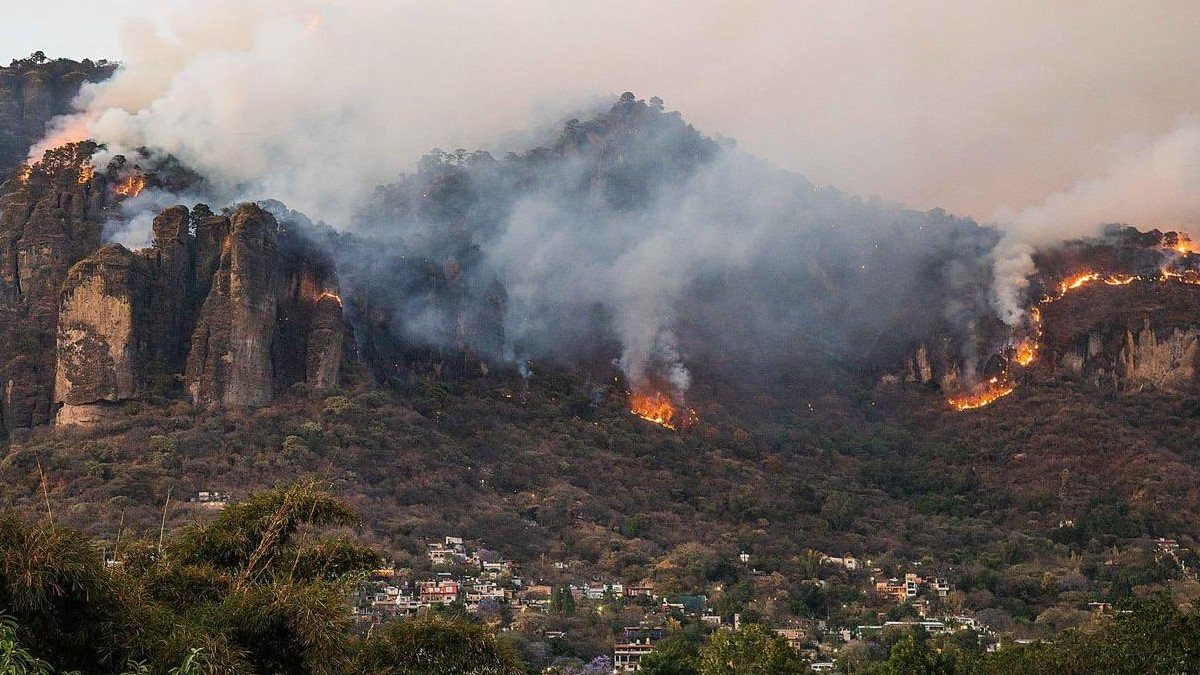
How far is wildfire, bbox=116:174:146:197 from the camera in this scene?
11794cm

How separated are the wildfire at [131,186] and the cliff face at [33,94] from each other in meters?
21.6

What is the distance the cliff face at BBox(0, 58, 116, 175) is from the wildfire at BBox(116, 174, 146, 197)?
21.6m

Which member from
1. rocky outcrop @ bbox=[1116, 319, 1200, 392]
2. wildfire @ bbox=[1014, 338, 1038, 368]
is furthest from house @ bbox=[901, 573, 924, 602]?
rocky outcrop @ bbox=[1116, 319, 1200, 392]

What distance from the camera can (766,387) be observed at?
140 metres

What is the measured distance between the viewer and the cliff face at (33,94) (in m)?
138

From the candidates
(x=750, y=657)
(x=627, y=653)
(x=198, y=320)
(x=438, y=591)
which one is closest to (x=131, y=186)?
(x=198, y=320)

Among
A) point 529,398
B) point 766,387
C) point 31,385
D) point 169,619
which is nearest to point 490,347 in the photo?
point 529,398

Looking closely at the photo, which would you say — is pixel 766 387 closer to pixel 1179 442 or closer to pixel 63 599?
pixel 1179 442

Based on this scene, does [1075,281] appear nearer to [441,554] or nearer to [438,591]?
[441,554]

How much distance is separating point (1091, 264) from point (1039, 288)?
Result: 777 centimetres

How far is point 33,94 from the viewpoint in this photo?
143000mm

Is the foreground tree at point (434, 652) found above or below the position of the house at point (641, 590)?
above

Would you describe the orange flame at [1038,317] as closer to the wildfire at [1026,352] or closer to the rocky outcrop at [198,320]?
the wildfire at [1026,352]

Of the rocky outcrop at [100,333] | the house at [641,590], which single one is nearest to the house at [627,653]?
the house at [641,590]
